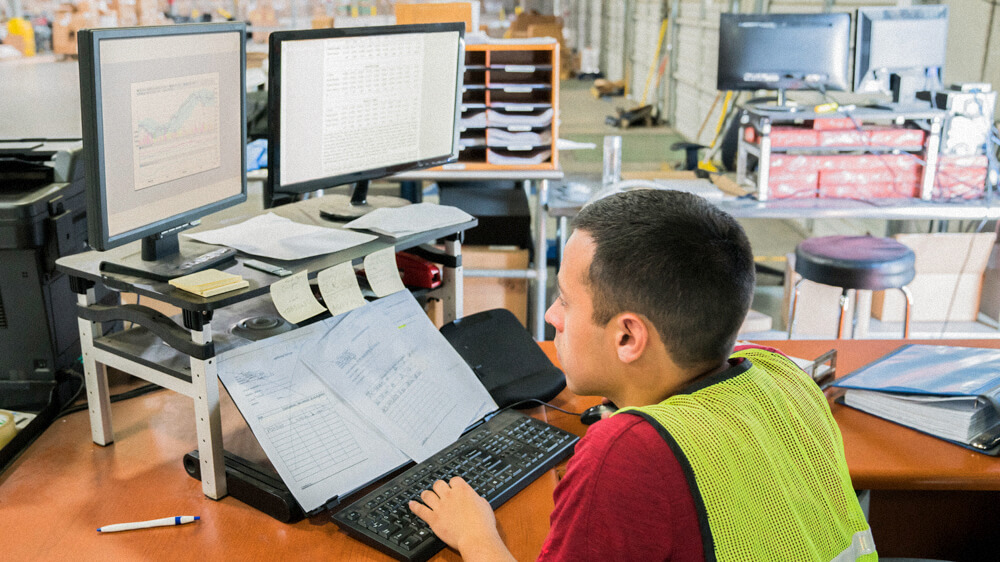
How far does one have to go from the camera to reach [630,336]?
2.88ft

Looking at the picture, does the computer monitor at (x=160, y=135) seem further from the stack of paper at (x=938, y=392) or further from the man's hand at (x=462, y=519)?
the stack of paper at (x=938, y=392)

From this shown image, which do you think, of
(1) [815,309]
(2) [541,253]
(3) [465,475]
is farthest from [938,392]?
(1) [815,309]

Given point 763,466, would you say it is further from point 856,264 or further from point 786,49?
point 786,49

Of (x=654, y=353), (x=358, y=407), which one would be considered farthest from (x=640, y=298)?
(x=358, y=407)

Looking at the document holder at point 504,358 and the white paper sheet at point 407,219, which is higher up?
the white paper sheet at point 407,219

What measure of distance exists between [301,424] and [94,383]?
36 centimetres

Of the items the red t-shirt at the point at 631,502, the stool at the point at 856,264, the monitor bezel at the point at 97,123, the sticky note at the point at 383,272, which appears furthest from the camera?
the stool at the point at 856,264

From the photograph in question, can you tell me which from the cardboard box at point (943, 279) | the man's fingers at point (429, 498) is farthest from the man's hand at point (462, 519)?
the cardboard box at point (943, 279)

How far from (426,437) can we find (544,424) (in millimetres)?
206

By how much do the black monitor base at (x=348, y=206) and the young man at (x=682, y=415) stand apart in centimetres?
69

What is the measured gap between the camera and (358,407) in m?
1.27

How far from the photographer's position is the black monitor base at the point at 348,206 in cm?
154

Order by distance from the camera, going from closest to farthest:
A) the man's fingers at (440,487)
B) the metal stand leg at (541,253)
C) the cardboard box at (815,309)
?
the man's fingers at (440,487)
the metal stand leg at (541,253)
the cardboard box at (815,309)

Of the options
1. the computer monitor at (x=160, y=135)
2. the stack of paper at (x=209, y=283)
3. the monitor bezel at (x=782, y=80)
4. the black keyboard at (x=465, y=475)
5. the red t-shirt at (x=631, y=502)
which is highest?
the monitor bezel at (x=782, y=80)
